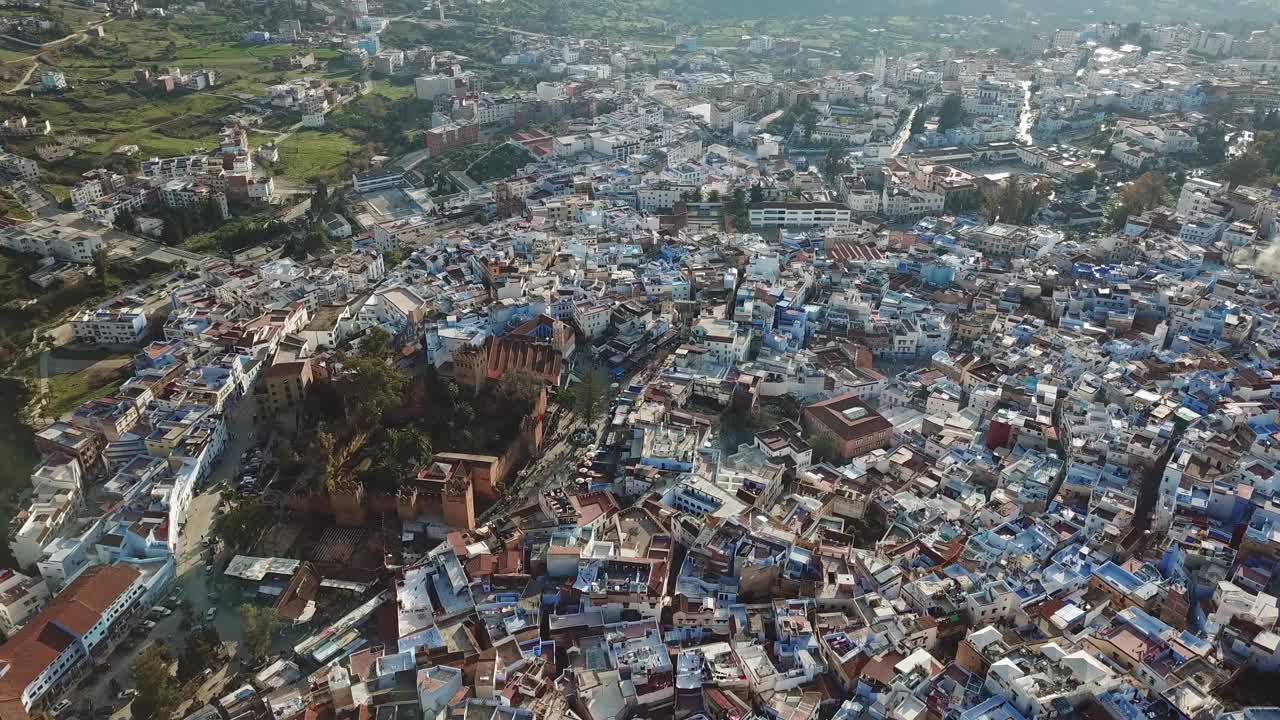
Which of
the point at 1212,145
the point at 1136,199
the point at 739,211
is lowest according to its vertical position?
the point at 739,211

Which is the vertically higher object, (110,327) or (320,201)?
(320,201)

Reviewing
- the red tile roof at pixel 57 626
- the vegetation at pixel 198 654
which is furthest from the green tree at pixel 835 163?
the red tile roof at pixel 57 626

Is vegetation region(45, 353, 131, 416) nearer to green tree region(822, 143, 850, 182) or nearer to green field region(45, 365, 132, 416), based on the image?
green field region(45, 365, 132, 416)

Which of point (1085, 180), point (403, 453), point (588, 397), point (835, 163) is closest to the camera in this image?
point (403, 453)

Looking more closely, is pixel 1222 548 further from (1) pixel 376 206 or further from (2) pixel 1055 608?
(1) pixel 376 206

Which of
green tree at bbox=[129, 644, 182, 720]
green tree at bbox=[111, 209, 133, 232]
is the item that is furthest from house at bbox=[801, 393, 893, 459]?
green tree at bbox=[111, 209, 133, 232]

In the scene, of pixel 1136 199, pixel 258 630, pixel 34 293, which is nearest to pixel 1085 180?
pixel 1136 199

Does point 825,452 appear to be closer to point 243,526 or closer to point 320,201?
point 243,526

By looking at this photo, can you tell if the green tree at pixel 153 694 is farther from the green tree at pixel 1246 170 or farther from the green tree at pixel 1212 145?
the green tree at pixel 1212 145
